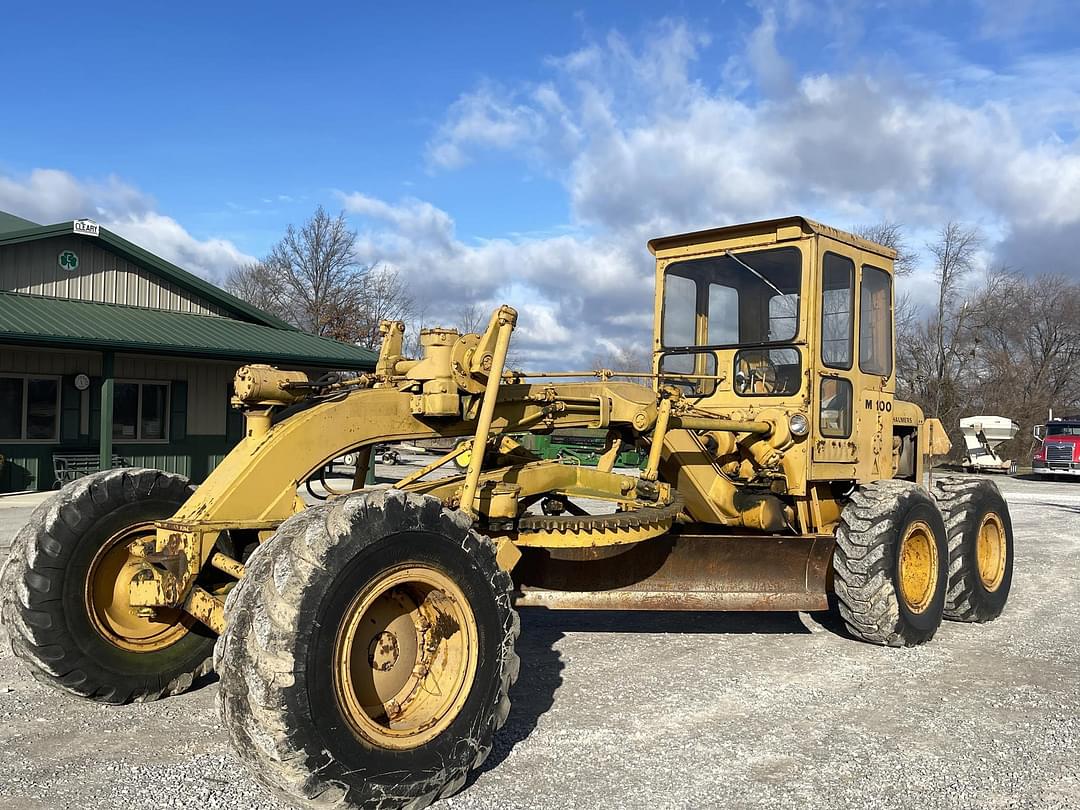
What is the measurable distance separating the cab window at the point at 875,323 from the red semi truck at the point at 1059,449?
24.8 metres

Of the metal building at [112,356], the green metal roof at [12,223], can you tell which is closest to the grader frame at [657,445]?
the metal building at [112,356]

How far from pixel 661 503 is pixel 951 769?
2173 mm

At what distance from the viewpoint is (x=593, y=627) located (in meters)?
7.42

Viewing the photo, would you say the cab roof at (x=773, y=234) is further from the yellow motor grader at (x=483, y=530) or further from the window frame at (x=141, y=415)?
the window frame at (x=141, y=415)

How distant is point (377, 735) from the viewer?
3752 millimetres

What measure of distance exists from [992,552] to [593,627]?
3.62 meters

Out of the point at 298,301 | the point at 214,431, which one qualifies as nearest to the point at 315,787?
the point at 214,431

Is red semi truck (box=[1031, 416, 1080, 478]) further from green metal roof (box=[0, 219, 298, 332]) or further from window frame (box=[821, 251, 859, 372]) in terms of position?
window frame (box=[821, 251, 859, 372])

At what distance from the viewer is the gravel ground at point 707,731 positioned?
13.5 ft

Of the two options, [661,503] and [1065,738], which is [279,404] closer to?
[661,503]

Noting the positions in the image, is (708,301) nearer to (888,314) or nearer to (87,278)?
(888,314)

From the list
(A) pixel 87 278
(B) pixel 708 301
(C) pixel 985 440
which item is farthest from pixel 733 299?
(C) pixel 985 440

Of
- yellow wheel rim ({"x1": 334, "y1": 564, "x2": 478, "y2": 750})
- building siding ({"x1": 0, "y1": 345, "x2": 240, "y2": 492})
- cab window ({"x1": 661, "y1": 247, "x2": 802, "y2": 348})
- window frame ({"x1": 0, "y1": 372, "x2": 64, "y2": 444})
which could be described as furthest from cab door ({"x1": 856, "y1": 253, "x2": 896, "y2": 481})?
window frame ({"x1": 0, "y1": 372, "x2": 64, "y2": 444})

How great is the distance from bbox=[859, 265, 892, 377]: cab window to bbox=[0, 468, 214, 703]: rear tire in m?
5.05
